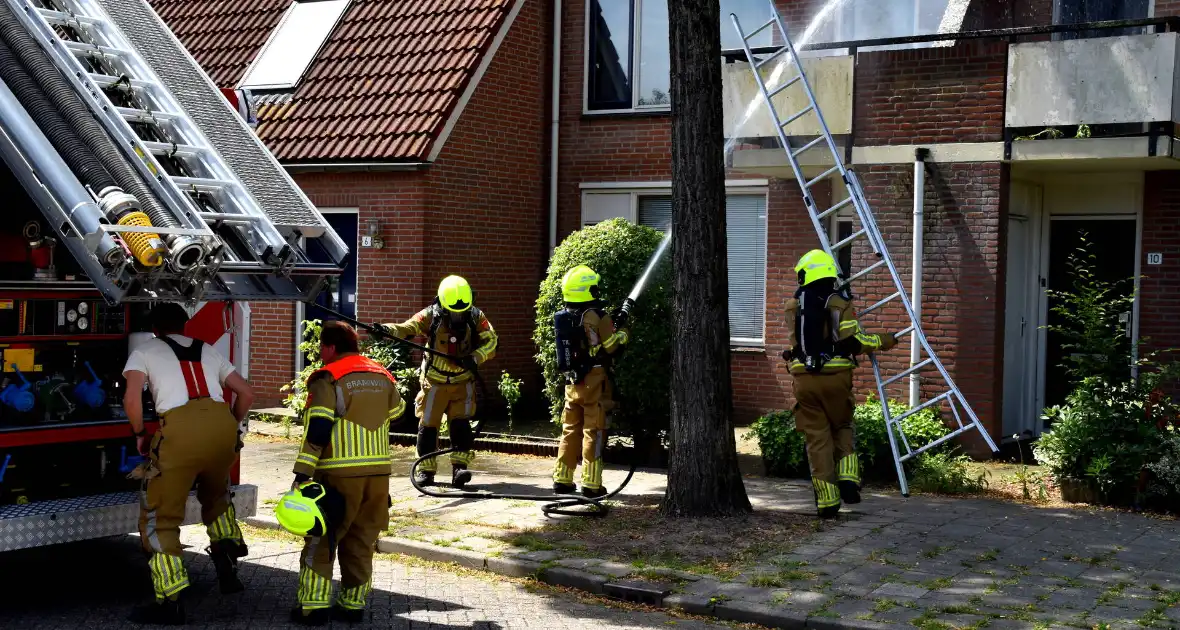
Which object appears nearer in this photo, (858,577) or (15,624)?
(15,624)

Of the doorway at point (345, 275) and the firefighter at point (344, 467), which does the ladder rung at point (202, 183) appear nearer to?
the firefighter at point (344, 467)

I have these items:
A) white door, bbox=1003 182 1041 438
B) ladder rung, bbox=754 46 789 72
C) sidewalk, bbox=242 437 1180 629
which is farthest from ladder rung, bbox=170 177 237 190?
A: white door, bbox=1003 182 1041 438

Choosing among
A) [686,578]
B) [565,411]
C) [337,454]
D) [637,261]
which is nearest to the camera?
[337,454]

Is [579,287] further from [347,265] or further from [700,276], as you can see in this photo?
[347,265]

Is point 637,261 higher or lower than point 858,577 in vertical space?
higher

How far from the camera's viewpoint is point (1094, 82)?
11148 millimetres

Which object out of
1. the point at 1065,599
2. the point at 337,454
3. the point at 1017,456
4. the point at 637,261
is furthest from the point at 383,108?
the point at 1065,599

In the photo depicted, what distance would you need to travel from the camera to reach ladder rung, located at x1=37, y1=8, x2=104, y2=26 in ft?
24.3

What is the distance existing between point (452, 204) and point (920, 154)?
211 inches

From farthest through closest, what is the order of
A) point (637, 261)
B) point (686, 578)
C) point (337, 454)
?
point (637, 261)
point (686, 578)
point (337, 454)

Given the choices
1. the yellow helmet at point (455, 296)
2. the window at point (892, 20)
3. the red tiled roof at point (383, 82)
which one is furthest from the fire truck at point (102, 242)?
the window at point (892, 20)

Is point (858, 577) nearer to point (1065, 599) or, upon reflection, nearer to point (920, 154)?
point (1065, 599)

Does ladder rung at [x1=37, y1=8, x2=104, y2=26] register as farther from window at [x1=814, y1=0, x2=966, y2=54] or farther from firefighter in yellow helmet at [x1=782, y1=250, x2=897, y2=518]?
window at [x1=814, y1=0, x2=966, y2=54]

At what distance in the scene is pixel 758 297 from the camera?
583 inches
